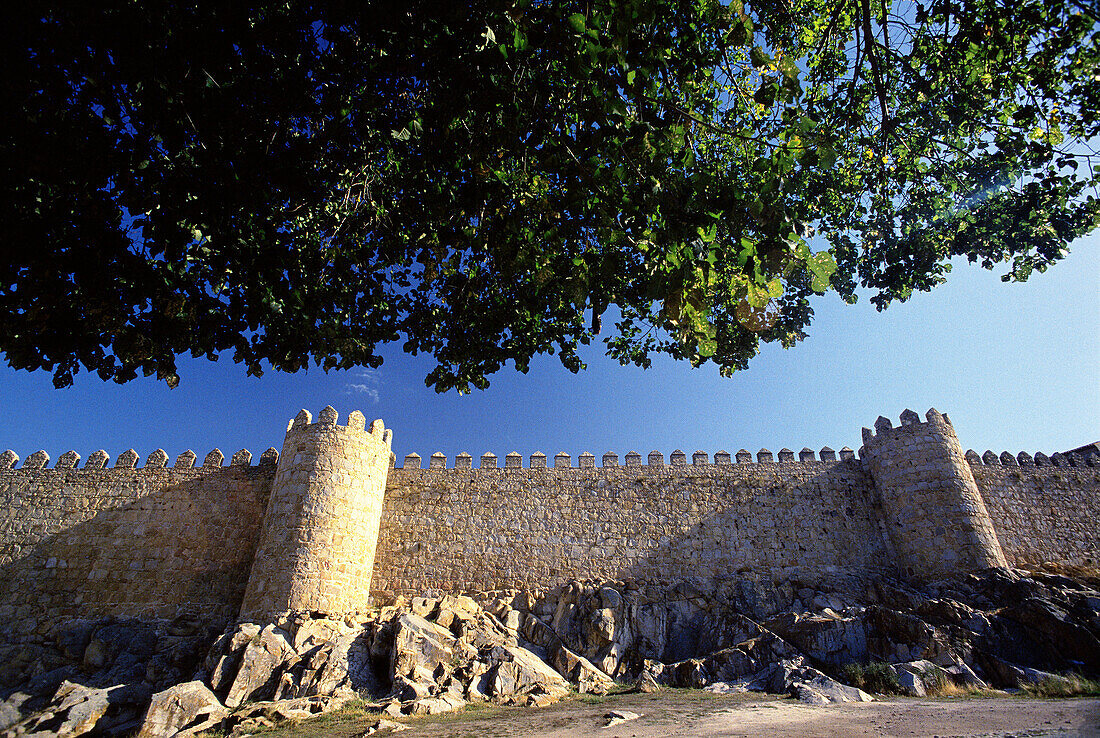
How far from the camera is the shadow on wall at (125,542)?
1391 centimetres

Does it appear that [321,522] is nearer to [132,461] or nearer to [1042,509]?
[132,461]

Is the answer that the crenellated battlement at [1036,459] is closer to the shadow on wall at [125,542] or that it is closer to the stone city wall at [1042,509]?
the stone city wall at [1042,509]

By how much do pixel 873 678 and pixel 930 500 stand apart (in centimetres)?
740

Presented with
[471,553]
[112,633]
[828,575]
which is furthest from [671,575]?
[112,633]

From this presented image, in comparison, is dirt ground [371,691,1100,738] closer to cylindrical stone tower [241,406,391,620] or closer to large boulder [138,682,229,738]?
large boulder [138,682,229,738]

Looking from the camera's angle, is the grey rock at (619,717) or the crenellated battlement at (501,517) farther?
the crenellated battlement at (501,517)

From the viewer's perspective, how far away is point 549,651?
12.1 m

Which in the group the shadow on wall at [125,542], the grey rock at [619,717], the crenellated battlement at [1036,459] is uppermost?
the crenellated battlement at [1036,459]

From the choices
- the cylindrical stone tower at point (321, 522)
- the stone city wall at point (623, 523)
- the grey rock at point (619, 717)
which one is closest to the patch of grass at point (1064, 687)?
the stone city wall at point (623, 523)

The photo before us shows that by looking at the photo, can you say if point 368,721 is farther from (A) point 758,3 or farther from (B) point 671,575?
(A) point 758,3

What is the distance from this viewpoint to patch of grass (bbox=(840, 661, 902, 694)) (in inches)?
332

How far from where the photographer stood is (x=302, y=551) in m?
12.7

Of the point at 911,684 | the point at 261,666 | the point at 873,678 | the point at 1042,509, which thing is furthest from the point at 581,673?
the point at 1042,509

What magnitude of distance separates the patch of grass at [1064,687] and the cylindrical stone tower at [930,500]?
5.40m
